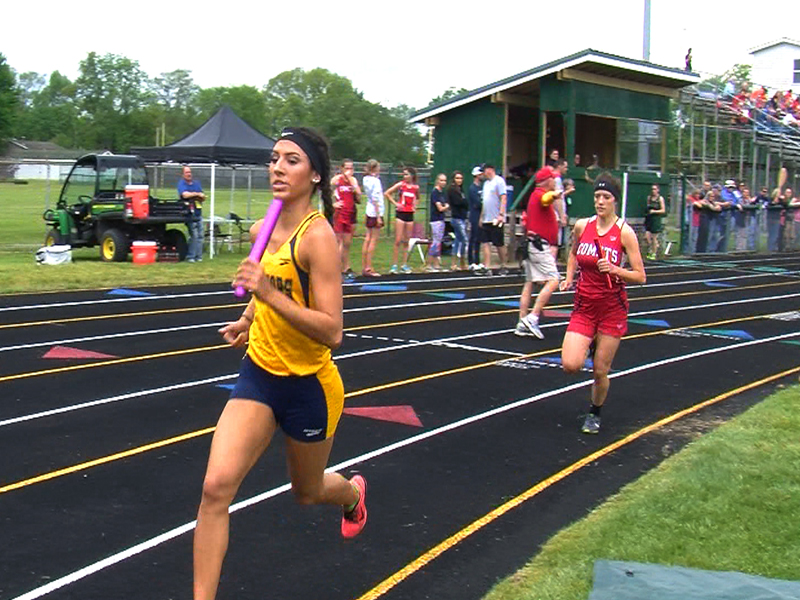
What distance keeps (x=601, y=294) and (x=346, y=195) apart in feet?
35.4

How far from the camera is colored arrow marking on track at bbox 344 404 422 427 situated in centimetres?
838

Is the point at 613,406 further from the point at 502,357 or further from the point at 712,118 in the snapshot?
the point at 712,118

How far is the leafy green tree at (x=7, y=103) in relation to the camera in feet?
116

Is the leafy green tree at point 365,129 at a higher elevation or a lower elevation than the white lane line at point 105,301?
higher

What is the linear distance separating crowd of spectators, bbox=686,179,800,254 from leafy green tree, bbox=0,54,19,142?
2188 cm

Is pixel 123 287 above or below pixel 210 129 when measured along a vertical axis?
below

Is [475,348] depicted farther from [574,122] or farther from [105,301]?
[574,122]

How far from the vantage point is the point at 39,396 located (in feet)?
28.8

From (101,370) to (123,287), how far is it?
6.73 m

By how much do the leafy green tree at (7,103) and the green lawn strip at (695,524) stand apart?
106ft

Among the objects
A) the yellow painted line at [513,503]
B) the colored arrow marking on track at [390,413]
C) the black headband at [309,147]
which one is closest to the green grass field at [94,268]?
the colored arrow marking on track at [390,413]

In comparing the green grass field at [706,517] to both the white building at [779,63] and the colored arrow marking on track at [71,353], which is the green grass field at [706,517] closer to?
the colored arrow marking on track at [71,353]

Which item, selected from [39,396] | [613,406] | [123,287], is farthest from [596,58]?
[39,396]

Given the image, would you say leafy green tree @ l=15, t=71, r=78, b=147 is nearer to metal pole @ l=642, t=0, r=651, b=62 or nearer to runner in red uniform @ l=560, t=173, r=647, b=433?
metal pole @ l=642, t=0, r=651, b=62
